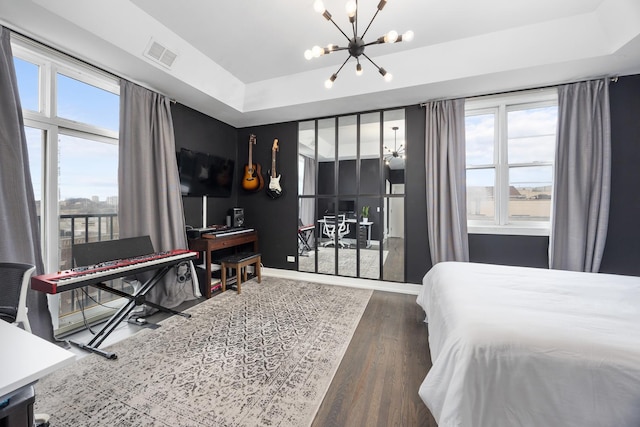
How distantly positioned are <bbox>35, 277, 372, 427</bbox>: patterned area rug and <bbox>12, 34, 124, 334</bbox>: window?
96 centimetres

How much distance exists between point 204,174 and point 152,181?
0.77 m

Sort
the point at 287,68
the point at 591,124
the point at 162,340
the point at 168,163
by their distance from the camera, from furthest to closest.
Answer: the point at 287,68, the point at 168,163, the point at 591,124, the point at 162,340

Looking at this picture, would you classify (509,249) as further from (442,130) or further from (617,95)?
(617,95)

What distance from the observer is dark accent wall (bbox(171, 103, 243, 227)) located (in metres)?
3.46

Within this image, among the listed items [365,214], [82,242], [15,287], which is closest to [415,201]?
[365,214]

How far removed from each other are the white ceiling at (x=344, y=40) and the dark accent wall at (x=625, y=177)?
249 millimetres

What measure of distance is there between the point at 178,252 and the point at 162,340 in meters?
0.89

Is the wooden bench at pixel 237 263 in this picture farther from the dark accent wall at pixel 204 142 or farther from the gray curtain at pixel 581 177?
the gray curtain at pixel 581 177

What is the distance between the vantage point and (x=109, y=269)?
2.07 metres

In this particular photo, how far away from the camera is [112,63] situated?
244 cm

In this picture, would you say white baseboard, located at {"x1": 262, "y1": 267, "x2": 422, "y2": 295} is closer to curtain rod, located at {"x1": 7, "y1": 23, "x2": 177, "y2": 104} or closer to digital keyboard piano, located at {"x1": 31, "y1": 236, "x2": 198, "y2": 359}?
digital keyboard piano, located at {"x1": 31, "y1": 236, "x2": 198, "y2": 359}

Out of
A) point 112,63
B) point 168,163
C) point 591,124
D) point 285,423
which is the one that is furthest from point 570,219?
point 112,63

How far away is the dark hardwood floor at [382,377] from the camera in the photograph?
57.3 inches

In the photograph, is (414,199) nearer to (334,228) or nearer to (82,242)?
(334,228)
